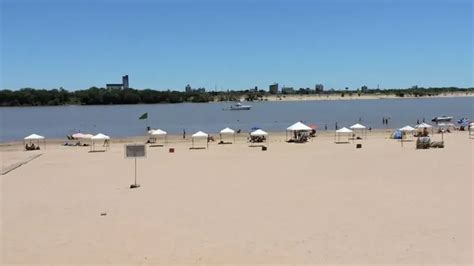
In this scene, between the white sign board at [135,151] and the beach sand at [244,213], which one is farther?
the white sign board at [135,151]

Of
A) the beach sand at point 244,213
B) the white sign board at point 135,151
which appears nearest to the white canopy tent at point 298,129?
the beach sand at point 244,213

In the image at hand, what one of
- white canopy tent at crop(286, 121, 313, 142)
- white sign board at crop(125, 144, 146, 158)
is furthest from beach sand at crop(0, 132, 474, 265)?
white canopy tent at crop(286, 121, 313, 142)

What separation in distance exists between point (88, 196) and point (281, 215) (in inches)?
274

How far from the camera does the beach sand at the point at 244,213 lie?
38.0 ft

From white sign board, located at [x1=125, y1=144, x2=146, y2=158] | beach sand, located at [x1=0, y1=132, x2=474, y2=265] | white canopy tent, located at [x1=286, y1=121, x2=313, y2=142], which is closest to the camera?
beach sand, located at [x1=0, y1=132, x2=474, y2=265]

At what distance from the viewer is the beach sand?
38.0 ft

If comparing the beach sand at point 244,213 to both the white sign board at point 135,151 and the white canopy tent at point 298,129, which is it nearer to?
the white sign board at point 135,151

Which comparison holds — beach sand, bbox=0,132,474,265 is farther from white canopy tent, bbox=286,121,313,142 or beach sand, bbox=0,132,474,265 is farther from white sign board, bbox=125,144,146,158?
white canopy tent, bbox=286,121,313,142

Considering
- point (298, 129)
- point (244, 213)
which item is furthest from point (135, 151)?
point (298, 129)

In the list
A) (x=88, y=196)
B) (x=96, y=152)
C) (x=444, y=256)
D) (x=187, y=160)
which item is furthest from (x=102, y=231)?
(x=96, y=152)

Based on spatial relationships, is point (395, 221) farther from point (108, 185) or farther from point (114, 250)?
point (108, 185)

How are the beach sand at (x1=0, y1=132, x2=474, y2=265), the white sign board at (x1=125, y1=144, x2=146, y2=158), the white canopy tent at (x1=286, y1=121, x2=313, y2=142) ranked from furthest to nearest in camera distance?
the white canopy tent at (x1=286, y1=121, x2=313, y2=142), the white sign board at (x1=125, y1=144, x2=146, y2=158), the beach sand at (x1=0, y1=132, x2=474, y2=265)

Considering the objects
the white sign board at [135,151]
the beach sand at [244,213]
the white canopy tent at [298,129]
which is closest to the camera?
the beach sand at [244,213]

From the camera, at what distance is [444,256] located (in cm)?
1111
